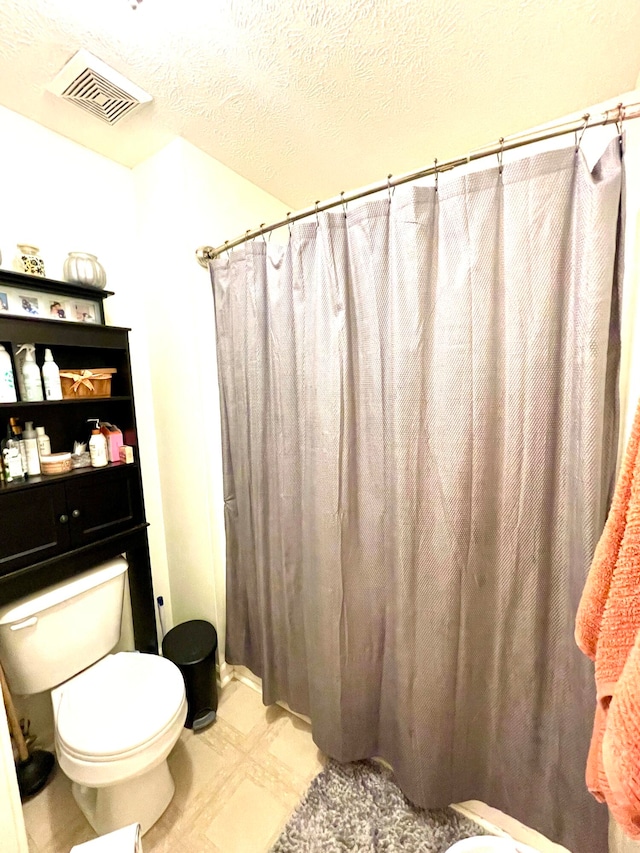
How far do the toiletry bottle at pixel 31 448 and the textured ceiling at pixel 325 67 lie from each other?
3.61 ft

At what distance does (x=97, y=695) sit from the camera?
45.1 inches

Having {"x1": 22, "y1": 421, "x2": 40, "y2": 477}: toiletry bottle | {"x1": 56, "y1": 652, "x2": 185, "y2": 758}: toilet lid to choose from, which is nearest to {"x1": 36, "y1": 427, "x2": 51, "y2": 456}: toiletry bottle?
{"x1": 22, "y1": 421, "x2": 40, "y2": 477}: toiletry bottle

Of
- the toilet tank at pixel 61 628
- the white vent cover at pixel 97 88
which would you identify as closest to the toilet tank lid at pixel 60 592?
the toilet tank at pixel 61 628

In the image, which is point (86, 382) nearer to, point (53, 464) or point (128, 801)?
point (53, 464)

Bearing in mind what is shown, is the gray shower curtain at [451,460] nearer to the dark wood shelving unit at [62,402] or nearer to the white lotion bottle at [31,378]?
the dark wood shelving unit at [62,402]

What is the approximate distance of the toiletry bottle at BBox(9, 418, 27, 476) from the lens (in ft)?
3.73

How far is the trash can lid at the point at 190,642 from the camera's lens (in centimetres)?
138

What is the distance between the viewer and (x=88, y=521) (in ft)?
4.20

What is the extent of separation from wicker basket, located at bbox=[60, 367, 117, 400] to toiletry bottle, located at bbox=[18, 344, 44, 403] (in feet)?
0.25

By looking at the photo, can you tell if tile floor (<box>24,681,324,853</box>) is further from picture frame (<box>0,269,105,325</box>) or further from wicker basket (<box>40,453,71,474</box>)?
picture frame (<box>0,269,105,325</box>)

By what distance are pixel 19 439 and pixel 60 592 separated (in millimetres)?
563

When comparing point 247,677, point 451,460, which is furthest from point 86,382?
point 247,677

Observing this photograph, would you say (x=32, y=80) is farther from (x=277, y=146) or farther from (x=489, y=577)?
(x=489, y=577)

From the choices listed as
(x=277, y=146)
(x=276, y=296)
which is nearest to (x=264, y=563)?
(x=276, y=296)
